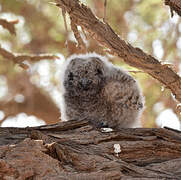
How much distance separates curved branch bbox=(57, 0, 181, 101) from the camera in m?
3.75

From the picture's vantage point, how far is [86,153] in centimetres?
348

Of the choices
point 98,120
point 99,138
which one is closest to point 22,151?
point 99,138

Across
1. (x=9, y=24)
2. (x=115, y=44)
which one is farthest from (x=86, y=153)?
(x=9, y=24)

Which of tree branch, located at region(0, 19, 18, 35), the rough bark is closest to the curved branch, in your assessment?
the rough bark

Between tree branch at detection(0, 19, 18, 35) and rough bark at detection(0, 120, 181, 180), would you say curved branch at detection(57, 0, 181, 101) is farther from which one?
tree branch at detection(0, 19, 18, 35)

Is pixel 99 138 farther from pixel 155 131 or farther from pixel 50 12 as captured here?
pixel 50 12

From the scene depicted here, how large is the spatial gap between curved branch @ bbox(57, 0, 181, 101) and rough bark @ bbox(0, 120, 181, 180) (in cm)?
60

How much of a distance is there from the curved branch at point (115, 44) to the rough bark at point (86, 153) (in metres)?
0.60

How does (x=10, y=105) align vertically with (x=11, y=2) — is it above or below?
below

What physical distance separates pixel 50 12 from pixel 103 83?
206 inches

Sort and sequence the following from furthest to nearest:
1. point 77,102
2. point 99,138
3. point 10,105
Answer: point 10,105 → point 77,102 → point 99,138

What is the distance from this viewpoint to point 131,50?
12.6ft

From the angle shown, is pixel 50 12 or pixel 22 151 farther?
pixel 50 12

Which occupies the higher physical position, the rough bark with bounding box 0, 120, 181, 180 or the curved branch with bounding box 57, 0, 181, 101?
the curved branch with bounding box 57, 0, 181, 101
